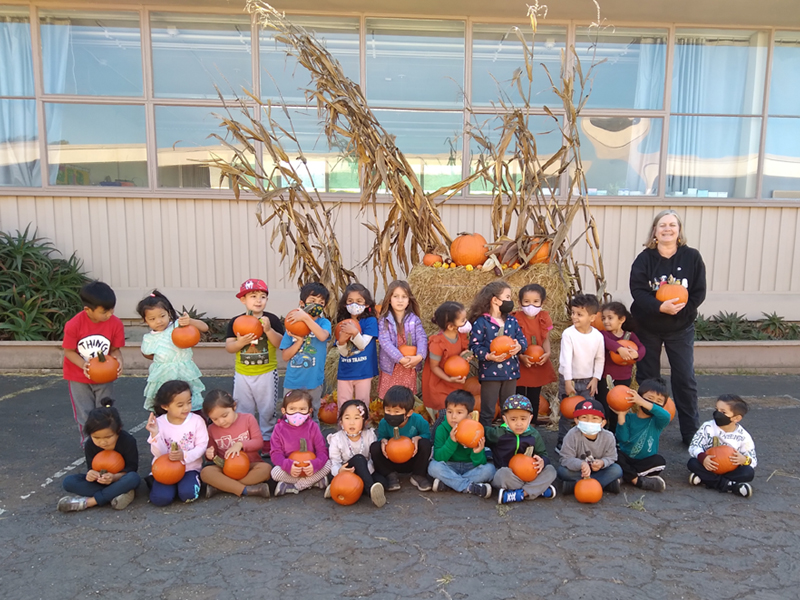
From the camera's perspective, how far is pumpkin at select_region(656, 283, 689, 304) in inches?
160

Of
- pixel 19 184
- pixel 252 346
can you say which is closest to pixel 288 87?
pixel 19 184

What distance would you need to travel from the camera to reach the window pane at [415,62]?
7.35 m

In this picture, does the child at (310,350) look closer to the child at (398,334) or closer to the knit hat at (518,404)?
the child at (398,334)

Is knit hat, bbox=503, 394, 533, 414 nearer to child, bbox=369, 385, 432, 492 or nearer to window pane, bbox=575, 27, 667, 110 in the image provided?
child, bbox=369, 385, 432, 492

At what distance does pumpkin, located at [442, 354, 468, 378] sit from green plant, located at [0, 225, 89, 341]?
524 cm

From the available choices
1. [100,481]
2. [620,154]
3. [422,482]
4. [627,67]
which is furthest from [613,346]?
[627,67]

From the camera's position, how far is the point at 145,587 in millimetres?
2555

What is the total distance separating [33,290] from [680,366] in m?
7.24

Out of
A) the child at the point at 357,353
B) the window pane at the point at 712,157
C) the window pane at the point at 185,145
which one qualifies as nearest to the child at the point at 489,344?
the child at the point at 357,353

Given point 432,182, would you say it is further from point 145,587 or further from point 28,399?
point 145,587

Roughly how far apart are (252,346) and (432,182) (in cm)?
428

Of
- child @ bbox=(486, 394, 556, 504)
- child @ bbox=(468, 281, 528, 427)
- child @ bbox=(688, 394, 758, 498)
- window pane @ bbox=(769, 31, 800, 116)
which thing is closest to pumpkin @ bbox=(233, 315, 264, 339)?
child @ bbox=(468, 281, 528, 427)

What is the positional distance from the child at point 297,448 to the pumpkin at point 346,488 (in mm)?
232

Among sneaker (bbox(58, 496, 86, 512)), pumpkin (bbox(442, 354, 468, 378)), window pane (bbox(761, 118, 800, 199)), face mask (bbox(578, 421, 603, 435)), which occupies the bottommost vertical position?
sneaker (bbox(58, 496, 86, 512))
